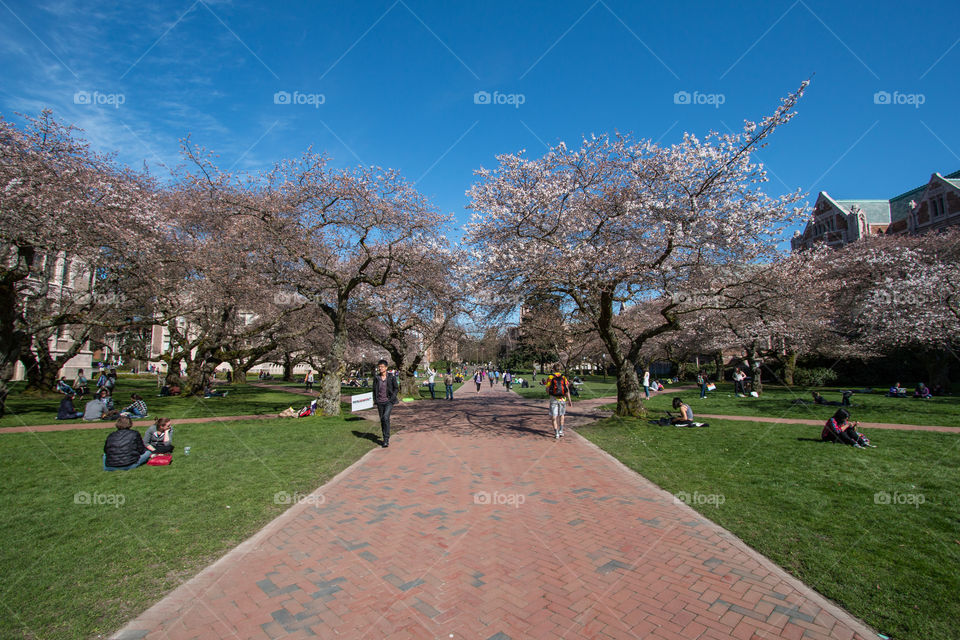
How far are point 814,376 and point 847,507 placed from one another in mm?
34502

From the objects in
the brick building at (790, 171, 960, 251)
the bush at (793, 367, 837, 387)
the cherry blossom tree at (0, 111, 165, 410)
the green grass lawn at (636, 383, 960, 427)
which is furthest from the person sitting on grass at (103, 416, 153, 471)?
the brick building at (790, 171, 960, 251)

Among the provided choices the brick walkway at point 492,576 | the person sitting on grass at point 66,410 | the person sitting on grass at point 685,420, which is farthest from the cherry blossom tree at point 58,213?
the person sitting on grass at point 685,420

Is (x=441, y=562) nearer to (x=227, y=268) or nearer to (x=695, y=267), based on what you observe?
(x=695, y=267)

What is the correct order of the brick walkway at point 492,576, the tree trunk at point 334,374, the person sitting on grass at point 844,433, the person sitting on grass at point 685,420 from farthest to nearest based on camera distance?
the tree trunk at point 334,374, the person sitting on grass at point 685,420, the person sitting on grass at point 844,433, the brick walkway at point 492,576

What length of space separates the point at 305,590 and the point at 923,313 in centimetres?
2247

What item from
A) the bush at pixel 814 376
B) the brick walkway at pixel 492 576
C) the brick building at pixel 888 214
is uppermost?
the brick building at pixel 888 214

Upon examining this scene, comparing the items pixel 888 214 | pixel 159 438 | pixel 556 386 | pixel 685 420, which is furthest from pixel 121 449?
pixel 888 214

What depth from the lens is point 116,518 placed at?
5703mm

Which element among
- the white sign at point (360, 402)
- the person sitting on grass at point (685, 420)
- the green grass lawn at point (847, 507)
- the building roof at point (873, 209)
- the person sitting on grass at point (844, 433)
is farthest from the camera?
the building roof at point (873, 209)

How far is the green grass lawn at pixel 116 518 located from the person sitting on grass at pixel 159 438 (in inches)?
15.9

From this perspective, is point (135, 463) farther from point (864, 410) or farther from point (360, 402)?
point (864, 410)

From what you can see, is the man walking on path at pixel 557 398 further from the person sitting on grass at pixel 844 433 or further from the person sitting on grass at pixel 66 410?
the person sitting on grass at pixel 66 410

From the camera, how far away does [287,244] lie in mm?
15234

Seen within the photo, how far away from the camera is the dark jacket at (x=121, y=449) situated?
8.15 metres
